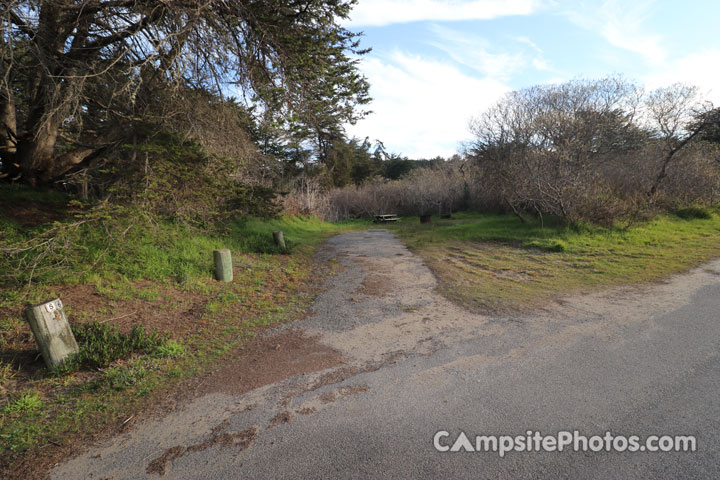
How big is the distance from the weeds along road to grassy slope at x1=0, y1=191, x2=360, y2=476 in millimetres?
583

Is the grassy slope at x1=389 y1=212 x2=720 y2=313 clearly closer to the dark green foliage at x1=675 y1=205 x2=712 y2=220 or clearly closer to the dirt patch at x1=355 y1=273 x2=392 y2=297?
the dark green foliage at x1=675 y1=205 x2=712 y2=220

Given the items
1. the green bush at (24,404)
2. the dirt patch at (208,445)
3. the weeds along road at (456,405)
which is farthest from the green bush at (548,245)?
the green bush at (24,404)

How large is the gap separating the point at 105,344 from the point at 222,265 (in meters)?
2.92

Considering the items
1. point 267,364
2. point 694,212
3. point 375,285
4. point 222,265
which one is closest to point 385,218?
point 694,212

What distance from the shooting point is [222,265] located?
6441mm

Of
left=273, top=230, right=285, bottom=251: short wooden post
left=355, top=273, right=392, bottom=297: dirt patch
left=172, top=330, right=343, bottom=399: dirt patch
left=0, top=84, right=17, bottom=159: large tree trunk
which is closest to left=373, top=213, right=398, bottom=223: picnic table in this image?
left=273, top=230, right=285, bottom=251: short wooden post

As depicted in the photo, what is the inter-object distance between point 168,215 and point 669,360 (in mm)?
8059

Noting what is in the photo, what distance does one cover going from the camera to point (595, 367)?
3.21 meters

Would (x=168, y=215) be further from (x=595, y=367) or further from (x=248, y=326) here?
(x=595, y=367)

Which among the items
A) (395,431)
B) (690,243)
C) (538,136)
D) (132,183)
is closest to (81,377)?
(395,431)

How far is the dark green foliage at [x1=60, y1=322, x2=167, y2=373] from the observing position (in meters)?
3.46

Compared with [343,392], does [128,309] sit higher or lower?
higher

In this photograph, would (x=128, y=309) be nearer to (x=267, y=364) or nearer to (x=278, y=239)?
(x=267, y=364)

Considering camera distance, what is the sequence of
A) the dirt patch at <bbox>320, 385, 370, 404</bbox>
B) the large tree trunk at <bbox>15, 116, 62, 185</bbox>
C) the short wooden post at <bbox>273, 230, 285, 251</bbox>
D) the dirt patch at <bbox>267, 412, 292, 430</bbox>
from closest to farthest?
1. the dirt patch at <bbox>267, 412, 292, 430</bbox>
2. the dirt patch at <bbox>320, 385, 370, 404</bbox>
3. the large tree trunk at <bbox>15, 116, 62, 185</bbox>
4. the short wooden post at <bbox>273, 230, 285, 251</bbox>
